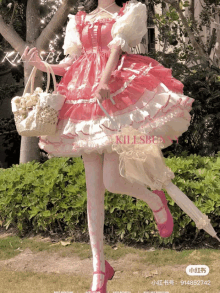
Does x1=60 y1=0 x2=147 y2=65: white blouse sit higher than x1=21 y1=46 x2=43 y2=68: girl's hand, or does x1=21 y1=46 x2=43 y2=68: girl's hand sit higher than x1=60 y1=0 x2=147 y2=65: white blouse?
x1=60 y1=0 x2=147 y2=65: white blouse

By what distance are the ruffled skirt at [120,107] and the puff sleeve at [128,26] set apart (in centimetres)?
14

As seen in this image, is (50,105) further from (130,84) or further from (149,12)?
(149,12)

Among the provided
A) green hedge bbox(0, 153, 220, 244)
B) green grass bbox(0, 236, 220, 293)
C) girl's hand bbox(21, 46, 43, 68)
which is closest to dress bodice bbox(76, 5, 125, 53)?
girl's hand bbox(21, 46, 43, 68)

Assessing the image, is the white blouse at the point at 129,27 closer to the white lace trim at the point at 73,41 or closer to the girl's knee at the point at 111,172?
the white lace trim at the point at 73,41

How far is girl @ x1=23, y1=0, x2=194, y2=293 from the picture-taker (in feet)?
8.67

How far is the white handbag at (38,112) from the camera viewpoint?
8.95 ft

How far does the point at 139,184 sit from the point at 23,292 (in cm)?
130

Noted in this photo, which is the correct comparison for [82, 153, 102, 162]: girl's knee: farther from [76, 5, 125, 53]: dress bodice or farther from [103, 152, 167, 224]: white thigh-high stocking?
[76, 5, 125, 53]: dress bodice

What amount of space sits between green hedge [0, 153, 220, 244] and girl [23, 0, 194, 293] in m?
1.08

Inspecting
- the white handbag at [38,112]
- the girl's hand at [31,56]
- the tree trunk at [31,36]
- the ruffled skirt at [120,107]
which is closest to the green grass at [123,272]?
the ruffled skirt at [120,107]

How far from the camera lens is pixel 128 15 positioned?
2732 millimetres

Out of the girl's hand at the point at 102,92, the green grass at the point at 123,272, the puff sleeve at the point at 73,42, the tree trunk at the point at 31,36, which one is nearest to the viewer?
the girl's hand at the point at 102,92

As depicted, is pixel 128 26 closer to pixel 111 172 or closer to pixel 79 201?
pixel 111 172

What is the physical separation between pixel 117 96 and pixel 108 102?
8 cm
